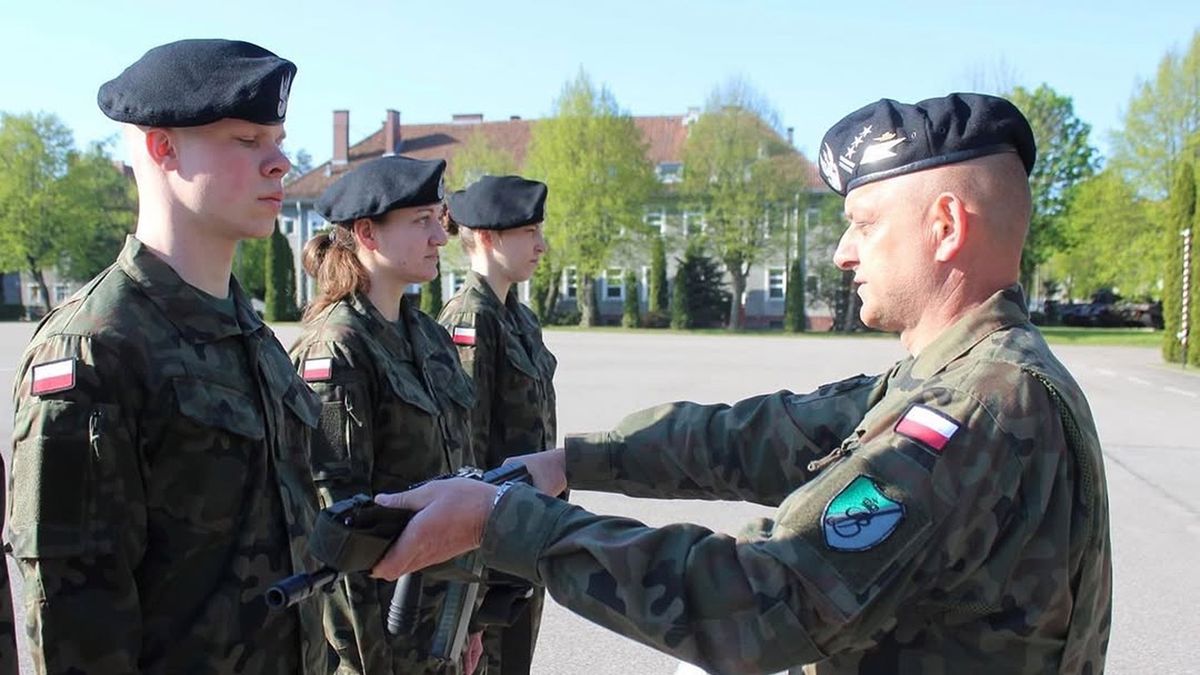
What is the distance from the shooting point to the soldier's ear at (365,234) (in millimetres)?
3541

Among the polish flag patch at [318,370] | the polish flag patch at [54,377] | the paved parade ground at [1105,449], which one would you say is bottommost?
the paved parade ground at [1105,449]

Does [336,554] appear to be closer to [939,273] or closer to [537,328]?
[939,273]

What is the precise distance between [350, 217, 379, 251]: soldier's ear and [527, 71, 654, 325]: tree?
132 ft

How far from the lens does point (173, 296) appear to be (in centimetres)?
208

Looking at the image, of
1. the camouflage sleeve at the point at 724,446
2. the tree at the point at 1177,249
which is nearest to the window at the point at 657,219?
the tree at the point at 1177,249

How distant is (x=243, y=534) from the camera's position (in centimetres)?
206

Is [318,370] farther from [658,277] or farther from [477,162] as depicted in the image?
[477,162]

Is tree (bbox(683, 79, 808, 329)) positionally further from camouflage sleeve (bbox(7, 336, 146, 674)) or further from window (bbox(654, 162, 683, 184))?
camouflage sleeve (bbox(7, 336, 146, 674))

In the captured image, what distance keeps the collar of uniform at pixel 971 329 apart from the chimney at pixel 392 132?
56993mm

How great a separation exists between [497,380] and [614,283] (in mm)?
44891

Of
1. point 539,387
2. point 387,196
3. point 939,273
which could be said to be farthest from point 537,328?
point 939,273

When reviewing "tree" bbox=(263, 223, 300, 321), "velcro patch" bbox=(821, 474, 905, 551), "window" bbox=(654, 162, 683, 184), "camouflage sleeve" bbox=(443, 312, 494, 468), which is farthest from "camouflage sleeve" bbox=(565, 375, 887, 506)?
"window" bbox=(654, 162, 683, 184)

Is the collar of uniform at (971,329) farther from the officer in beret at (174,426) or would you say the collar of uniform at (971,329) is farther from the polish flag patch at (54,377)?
the polish flag patch at (54,377)

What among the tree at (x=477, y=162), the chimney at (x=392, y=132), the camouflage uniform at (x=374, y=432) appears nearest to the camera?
the camouflage uniform at (x=374, y=432)
